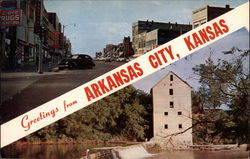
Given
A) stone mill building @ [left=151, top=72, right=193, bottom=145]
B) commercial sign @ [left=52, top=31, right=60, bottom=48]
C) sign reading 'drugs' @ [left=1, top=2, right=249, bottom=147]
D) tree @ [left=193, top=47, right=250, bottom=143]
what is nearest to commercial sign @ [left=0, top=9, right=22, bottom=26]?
commercial sign @ [left=52, top=31, right=60, bottom=48]

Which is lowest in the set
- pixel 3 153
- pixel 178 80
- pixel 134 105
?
pixel 3 153

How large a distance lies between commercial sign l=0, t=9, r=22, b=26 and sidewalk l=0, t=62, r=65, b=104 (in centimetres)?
60

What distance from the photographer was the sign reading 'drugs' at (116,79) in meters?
3.39

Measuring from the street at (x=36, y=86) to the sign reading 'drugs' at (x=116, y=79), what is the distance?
0.06 metres

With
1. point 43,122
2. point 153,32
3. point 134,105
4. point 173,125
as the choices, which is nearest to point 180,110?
point 173,125

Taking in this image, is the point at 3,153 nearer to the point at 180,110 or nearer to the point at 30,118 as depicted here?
the point at 30,118

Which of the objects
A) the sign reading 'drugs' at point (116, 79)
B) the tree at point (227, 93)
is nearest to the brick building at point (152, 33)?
the sign reading 'drugs' at point (116, 79)

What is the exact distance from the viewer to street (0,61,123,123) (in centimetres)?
341

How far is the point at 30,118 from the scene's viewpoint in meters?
3.43

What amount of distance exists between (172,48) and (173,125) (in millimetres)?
891

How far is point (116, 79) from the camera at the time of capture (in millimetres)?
3398

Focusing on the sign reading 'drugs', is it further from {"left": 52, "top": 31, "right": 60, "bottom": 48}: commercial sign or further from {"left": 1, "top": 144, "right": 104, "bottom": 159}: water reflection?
{"left": 52, "top": 31, "right": 60, "bottom": 48}: commercial sign

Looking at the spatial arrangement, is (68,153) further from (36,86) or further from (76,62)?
(76,62)

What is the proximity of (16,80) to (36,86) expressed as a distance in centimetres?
27
